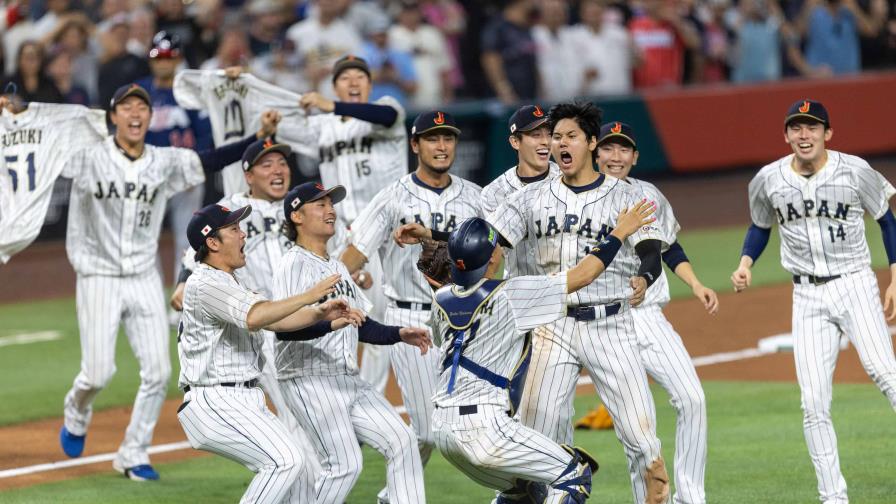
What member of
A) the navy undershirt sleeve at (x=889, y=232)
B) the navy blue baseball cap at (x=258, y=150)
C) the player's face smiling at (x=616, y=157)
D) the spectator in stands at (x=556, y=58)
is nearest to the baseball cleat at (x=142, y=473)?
the navy blue baseball cap at (x=258, y=150)

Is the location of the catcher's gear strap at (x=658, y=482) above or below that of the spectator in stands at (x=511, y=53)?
below

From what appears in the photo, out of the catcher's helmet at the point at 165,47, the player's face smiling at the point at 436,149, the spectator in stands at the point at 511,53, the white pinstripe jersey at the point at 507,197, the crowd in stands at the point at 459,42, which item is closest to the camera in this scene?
the white pinstripe jersey at the point at 507,197

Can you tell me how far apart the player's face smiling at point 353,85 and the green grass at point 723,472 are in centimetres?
258

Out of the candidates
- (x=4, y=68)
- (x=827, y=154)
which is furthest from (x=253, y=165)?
(x=4, y=68)

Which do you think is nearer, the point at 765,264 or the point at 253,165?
the point at 253,165

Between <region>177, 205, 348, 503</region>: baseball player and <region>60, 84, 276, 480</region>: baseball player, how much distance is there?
2350 millimetres

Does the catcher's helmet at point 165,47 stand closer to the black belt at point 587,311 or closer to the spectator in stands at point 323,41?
the spectator in stands at point 323,41

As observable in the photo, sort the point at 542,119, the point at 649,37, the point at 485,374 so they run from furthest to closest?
the point at 649,37
the point at 542,119
the point at 485,374

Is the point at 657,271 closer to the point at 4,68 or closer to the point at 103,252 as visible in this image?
the point at 103,252

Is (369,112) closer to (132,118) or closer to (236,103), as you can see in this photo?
(236,103)

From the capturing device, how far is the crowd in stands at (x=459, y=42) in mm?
17438

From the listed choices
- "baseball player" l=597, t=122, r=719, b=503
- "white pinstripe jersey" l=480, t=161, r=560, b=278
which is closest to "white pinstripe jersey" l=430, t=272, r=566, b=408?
"white pinstripe jersey" l=480, t=161, r=560, b=278

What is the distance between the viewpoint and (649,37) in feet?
74.2

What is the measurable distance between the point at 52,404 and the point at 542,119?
5654 millimetres
